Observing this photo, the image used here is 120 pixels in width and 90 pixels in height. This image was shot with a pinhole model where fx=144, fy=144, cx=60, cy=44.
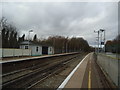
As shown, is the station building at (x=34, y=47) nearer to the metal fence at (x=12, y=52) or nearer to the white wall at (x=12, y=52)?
the white wall at (x=12, y=52)

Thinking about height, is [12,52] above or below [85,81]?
above

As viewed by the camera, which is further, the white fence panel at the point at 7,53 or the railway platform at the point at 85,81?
the white fence panel at the point at 7,53

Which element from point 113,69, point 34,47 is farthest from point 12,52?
point 113,69

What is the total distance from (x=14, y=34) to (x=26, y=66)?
49.7 m

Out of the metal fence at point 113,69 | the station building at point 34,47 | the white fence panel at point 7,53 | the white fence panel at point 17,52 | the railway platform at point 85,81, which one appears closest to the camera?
the metal fence at point 113,69

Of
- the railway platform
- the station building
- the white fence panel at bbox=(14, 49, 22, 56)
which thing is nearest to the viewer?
the railway platform

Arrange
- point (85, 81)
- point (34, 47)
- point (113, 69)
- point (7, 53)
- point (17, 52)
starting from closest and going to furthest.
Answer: point (113, 69) < point (85, 81) < point (7, 53) < point (17, 52) < point (34, 47)

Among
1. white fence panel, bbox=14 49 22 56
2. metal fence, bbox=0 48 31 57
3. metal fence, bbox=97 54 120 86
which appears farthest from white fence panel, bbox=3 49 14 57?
metal fence, bbox=97 54 120 86

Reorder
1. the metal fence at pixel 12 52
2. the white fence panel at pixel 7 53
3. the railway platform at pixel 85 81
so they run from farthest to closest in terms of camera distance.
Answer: the white fence panel at pixel 7 53, the metal fence at pixel 12 52, the railway platform at pixel 85 81

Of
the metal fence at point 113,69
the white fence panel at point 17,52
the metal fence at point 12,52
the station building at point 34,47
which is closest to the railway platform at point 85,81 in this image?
the metal fence at point 113,69

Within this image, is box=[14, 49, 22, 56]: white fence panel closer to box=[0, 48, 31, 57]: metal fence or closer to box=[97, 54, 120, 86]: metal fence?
box=[0, 48, 31, 57]: metal fence

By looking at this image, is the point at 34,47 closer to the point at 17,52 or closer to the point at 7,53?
the point at 17,52

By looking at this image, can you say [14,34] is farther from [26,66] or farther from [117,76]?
[117,76]

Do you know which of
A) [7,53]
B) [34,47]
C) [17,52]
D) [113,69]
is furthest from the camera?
[34,47]
